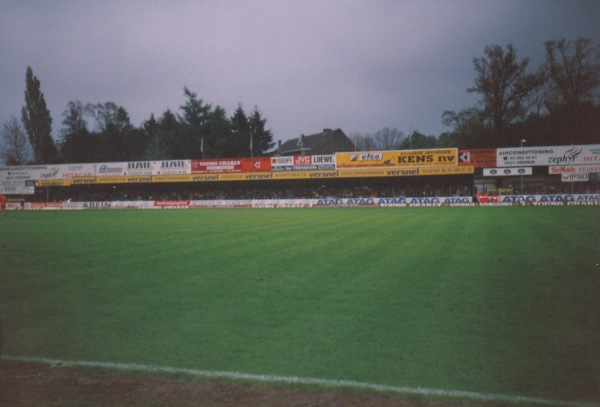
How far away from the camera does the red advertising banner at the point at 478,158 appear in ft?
148

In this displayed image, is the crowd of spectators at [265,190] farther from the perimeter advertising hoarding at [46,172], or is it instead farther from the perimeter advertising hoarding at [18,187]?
the perimeter advertising hoarding at [46,172]

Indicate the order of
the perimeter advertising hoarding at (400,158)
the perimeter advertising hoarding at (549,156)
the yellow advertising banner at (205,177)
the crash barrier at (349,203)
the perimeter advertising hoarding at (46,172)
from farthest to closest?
the perimeter advertising hoarding at (46,172) → the yellow advertising banner at (205,177) → the perimeter advertising hoarding at (400,158) → the perimeter advertising hoarding at (549,156) → the crash barrier at (349,203)

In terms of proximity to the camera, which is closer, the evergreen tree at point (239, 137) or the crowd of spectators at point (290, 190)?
the crowd of spectators at point (290, 190)

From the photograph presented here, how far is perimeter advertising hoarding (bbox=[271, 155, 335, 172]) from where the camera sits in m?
49.2

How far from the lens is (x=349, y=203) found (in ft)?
146

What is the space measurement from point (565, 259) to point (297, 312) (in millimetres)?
7756

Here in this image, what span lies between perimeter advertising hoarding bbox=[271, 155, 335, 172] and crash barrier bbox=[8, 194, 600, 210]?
183 inches

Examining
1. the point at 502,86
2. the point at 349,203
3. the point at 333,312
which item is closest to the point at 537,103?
the point at 502,86

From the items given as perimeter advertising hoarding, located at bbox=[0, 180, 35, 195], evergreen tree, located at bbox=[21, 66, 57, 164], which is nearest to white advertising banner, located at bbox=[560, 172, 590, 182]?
perimeter advertising hoarding, located at bbox=[0, 180, 35, 195]

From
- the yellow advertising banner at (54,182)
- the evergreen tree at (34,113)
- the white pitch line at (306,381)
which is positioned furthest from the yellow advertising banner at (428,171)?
the evergreen tree at (34,113)

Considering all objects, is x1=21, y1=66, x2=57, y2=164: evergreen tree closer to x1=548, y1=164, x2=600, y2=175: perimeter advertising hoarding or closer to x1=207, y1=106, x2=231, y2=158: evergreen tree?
x1=207, y1=106, x2=231, y2=158: evergreen tree

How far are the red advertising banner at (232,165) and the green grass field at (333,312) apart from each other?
38.7m

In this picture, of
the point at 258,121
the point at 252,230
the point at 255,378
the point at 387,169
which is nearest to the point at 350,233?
the point at 252,230

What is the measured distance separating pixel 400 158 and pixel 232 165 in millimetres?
20358
